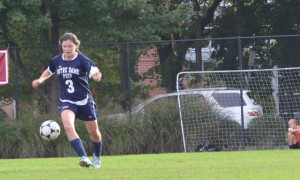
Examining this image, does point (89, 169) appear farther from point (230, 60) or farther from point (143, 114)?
point (230, 60)

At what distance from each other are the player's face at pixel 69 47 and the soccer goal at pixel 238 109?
8782mm

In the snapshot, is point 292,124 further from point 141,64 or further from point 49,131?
point 49,131

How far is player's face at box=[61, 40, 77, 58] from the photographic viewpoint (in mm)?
11836

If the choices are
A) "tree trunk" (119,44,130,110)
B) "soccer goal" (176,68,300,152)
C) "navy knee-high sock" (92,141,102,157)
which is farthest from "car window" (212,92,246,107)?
"navy knee-high sock" (92,141,102,157)

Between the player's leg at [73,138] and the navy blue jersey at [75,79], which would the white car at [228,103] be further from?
the player's leg at [73,138]

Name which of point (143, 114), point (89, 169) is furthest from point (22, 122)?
point (89, 169)

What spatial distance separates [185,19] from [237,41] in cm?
362

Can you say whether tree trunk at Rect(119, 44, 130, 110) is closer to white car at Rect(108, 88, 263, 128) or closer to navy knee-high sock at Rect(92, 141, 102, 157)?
white car at Rect(108, 88, 263, 128)

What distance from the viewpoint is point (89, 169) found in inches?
465

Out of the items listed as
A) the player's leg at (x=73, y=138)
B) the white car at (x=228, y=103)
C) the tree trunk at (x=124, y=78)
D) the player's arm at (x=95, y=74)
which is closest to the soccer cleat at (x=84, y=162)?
the player's leg at (x=73, y=138)

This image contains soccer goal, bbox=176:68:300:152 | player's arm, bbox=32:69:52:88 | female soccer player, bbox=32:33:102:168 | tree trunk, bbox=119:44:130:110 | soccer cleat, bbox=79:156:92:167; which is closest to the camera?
soccer cleat, bbox=79:156:92:167

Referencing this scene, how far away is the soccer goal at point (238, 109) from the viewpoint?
66.9ft

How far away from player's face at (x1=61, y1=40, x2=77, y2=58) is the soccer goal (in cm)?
878

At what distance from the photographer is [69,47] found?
39.0ft
